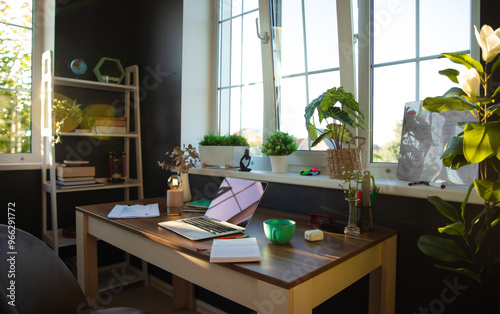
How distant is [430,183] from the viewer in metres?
1.47

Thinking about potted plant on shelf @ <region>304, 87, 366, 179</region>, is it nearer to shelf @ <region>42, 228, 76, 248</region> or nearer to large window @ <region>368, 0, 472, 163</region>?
large window @ <region>368, 0, 472, 163</region>

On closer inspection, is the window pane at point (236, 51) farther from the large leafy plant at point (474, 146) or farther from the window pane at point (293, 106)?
the large leafy plant at point (474, 146)

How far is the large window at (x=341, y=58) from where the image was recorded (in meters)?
1.62

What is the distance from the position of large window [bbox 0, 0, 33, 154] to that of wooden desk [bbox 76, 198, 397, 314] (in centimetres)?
133

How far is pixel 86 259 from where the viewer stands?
1940mm

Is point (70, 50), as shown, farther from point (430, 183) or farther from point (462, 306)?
point (462, 306)

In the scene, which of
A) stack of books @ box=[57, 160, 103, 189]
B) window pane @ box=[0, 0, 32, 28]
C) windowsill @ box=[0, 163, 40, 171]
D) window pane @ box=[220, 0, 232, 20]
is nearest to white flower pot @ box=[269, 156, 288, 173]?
window pane @ box=[220, 0, 232, 20]

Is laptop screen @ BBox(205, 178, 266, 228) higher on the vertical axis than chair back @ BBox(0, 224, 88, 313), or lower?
higher

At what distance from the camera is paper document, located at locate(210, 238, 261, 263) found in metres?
1.09

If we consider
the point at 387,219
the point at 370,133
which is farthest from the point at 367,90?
the point at 387,219

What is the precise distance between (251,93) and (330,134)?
872 mm

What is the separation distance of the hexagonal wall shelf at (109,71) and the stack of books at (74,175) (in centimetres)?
71

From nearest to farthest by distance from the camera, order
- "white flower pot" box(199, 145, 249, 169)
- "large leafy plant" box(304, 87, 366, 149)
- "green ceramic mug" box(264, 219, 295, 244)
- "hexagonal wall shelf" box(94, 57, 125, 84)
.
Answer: "green ceramic mug" box(264, 219, 295, 244)
"large leafy plant" box(304, 87, 366, 149)
"white flower pot" box(199, 145, 249, 169)
"hexagonal wall shelf" box(94, 57, 125, 84)

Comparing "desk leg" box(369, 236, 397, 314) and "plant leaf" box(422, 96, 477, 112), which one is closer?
"plant leaf" box(422, 96, 477, 112)
